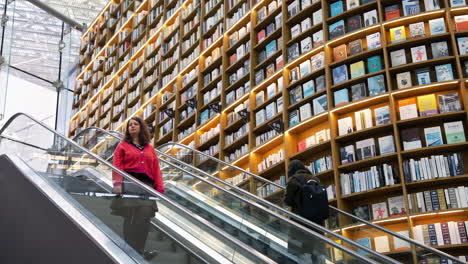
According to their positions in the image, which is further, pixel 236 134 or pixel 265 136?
pixel 236 134

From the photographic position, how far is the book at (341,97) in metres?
6.66

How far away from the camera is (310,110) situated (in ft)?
23.1

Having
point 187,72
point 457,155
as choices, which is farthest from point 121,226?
point 187,72

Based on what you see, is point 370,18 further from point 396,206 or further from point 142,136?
point 142,136

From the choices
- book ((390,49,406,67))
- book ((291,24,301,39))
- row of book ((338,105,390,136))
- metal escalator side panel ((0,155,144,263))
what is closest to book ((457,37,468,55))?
book ((390,49,406,67))

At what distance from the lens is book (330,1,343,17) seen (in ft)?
23.8

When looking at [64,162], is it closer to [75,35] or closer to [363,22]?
[363,22]

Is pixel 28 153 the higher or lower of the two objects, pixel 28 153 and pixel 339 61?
the lower

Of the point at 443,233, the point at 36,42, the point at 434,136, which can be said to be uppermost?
the point at 36,42

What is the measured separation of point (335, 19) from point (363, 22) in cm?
37

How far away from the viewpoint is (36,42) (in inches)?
607

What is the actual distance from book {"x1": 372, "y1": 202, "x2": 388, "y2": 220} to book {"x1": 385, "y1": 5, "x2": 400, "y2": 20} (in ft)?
7.23

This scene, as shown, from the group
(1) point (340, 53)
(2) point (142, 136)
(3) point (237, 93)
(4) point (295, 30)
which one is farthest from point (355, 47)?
(2) point (142, 136)

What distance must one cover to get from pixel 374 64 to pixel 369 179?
1.38 metres
